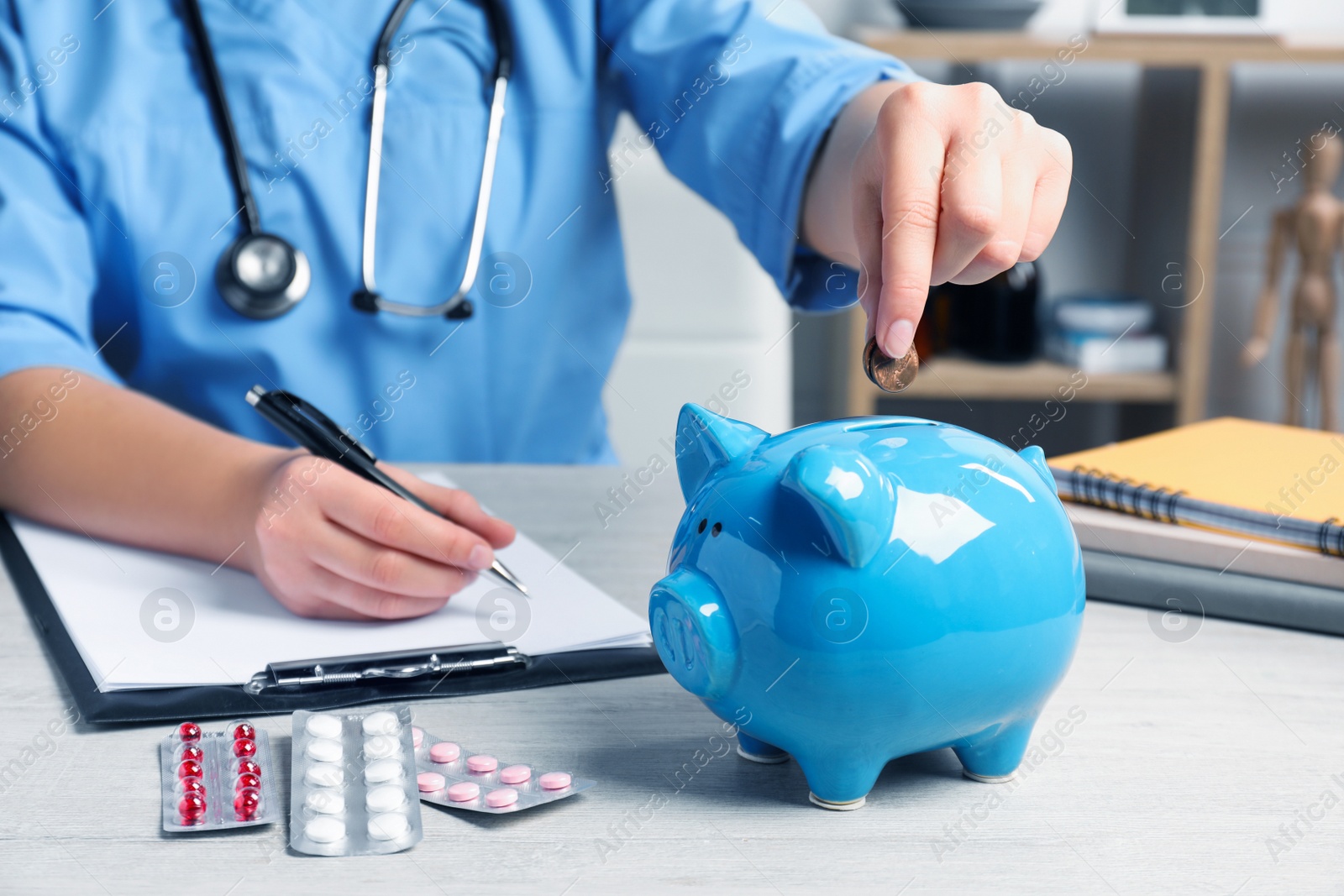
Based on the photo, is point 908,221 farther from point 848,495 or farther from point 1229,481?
point 1229,481

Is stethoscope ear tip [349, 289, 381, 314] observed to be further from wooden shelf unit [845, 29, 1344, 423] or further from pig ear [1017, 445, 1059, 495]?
wooden shelf unit [845, 29, 1344, 423]

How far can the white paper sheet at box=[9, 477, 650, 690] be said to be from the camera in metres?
0.52

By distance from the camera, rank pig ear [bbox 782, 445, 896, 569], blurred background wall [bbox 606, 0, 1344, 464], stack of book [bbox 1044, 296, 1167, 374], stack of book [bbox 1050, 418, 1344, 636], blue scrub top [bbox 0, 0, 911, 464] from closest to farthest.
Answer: pig ear [bbox 782, 445, 896, 569] → stack of book [bbox 1050, 418, 1344, 636] → blue scrub top [bbox 0, 0, 911, 464] → blurred background wall [bbox 606, 0, 1344, 464] → stack of book [bbox 1044, 296, 1167, 374]

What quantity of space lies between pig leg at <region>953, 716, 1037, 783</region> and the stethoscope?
1.96 feet

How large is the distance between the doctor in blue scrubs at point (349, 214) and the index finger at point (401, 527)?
58 mm

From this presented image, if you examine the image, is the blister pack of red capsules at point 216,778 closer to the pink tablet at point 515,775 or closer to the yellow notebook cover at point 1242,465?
the pink tablet at point 515,775

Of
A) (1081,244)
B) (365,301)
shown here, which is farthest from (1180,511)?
(1081,244)

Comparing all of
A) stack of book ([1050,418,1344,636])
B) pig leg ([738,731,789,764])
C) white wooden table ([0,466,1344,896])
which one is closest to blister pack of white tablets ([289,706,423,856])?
white wooden table ([0,466,1344,896])

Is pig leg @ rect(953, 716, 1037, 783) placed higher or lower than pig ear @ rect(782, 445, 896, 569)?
lower

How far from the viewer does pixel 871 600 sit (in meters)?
0.38

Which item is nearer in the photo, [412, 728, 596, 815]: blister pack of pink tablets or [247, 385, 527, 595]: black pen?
[412, 728, 596, 815]: blister pack of pink tablets

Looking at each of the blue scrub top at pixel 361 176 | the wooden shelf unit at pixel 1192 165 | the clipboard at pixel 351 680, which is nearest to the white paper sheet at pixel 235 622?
the clipboard at pixel 351 680

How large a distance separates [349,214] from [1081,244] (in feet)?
5.06

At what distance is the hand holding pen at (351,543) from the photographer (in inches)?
21.5
